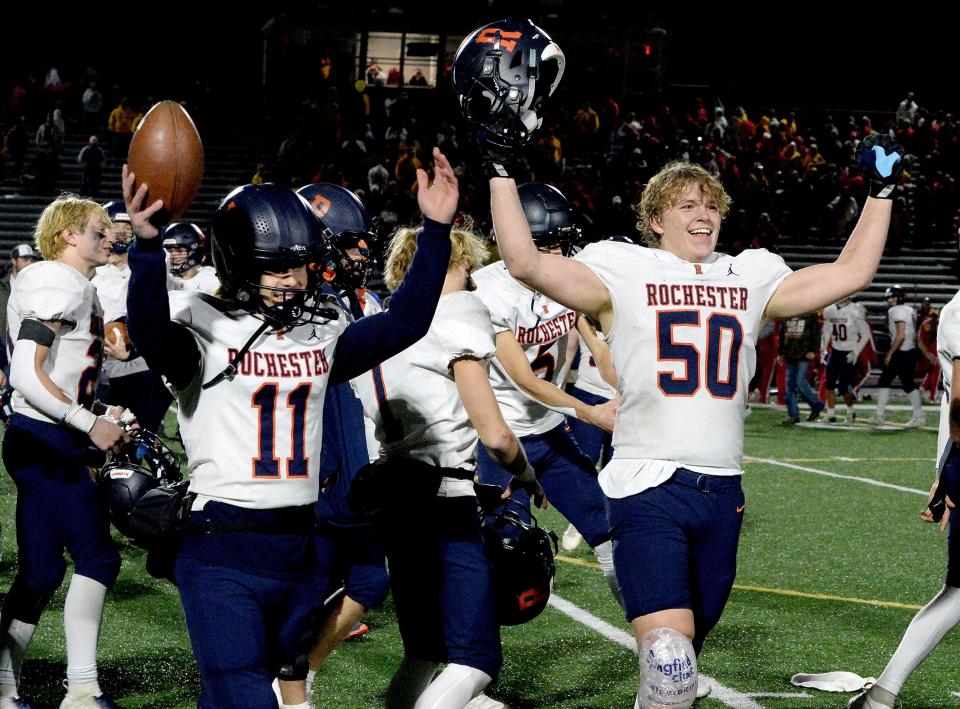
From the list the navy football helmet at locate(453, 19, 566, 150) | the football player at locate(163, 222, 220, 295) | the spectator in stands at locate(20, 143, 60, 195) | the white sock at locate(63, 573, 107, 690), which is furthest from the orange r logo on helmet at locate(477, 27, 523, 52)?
the spectator in stands at locate(20, 143, 60, 195)

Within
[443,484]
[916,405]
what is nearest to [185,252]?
[443,484]

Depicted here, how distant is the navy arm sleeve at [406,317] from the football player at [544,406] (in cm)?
225

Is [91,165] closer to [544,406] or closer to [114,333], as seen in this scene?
[114,333]

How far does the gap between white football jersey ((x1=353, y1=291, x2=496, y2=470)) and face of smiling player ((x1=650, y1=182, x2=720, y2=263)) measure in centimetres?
65

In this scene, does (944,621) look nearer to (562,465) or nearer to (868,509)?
(562,465)

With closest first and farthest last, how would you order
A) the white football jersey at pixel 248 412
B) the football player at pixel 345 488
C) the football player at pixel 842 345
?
the white football jersey at pixel 248 412 < the football player at pixel 345 488 < the football player at pixel 842 345

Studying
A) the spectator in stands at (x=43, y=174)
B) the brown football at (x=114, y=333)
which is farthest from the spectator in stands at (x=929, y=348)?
the spectator in stands at (x=43, y=174)

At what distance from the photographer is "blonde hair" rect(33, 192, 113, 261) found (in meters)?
4.75

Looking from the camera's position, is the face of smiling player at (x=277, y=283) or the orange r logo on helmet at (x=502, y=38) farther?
the orange r logo on helmet at (x=502, y=38)

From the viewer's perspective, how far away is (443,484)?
399 centimetres

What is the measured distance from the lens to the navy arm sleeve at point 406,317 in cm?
340

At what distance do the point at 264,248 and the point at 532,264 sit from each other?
0.85 metres

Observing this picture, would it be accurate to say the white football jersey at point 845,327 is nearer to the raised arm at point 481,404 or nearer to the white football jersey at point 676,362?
the white football jersey at point 676,362

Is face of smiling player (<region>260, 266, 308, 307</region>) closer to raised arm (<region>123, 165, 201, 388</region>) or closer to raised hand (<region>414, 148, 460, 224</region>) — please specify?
raised arm (<region>123, 165, 201, 388</region>)
